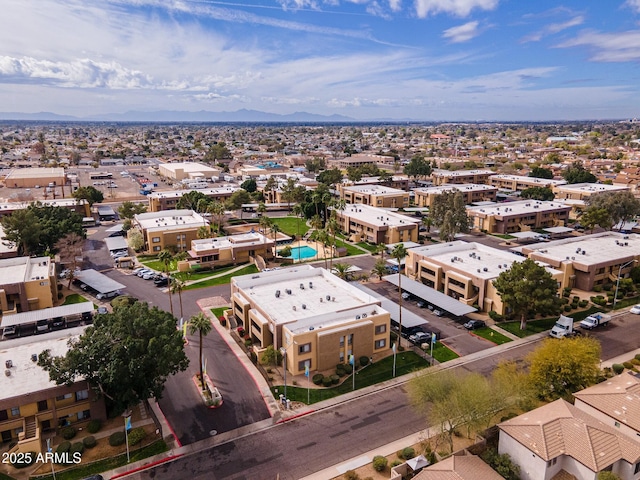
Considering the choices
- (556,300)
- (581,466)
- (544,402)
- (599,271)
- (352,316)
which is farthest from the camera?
(599,271)

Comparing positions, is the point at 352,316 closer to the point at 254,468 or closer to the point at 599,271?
the point at 254,468

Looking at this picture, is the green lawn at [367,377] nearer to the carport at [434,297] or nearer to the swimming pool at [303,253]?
the carport at [434,297]

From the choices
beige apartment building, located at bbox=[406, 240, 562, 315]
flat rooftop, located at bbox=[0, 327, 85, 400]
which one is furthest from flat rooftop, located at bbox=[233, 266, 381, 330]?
flat rooftop, located at bbox=[0, 327, 85, 400]

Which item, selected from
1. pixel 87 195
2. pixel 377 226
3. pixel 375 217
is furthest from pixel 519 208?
pixel 87 195

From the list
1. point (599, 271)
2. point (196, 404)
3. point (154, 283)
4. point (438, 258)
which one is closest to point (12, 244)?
point (154, 283)

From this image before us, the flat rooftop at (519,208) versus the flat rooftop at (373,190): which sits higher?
the flat rooftop at (373,190)

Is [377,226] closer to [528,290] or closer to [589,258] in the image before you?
[589,258]

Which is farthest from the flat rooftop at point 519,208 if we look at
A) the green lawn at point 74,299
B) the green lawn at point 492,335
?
the green lawn at point 74,299
